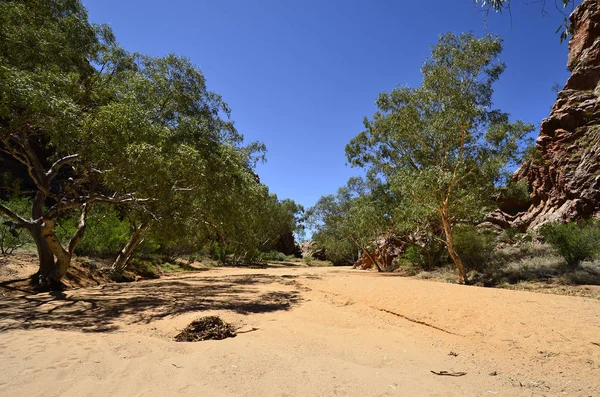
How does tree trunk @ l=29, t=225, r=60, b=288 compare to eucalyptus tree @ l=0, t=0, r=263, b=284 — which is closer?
eucalyptus tree @ l=0, t=0, r=263, b=284

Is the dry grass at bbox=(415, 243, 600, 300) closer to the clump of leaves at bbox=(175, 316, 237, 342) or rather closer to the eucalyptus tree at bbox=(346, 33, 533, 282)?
the eucalyptus tree at bbox=(346, 33, 533, 282)

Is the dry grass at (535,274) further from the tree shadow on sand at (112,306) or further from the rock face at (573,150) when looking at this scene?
the tree shadow on sand at (112,306)

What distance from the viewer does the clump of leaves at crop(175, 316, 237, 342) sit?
5707 millimetres

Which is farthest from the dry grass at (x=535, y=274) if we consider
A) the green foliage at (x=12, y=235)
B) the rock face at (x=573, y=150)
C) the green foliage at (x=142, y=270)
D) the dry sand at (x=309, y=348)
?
the green foliage at (x=12, y=235)

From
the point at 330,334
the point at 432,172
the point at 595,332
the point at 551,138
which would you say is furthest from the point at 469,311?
the point at 551,138

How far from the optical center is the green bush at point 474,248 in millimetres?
16547

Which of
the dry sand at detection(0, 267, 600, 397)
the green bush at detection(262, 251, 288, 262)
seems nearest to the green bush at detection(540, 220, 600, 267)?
the dry sand at detection(0, 267, 600, 397)

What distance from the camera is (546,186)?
66.9 ft

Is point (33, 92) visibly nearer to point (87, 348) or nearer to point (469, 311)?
point (87, 348)

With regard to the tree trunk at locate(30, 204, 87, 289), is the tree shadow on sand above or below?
below

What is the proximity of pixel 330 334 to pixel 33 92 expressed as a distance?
28.5ft

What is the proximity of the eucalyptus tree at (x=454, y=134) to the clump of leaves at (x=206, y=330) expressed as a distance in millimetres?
9980

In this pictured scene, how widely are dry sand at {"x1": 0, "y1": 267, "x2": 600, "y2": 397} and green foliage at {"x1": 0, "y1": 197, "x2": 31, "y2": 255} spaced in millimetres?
7303

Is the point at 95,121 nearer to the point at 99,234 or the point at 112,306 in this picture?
the point at 112,306
